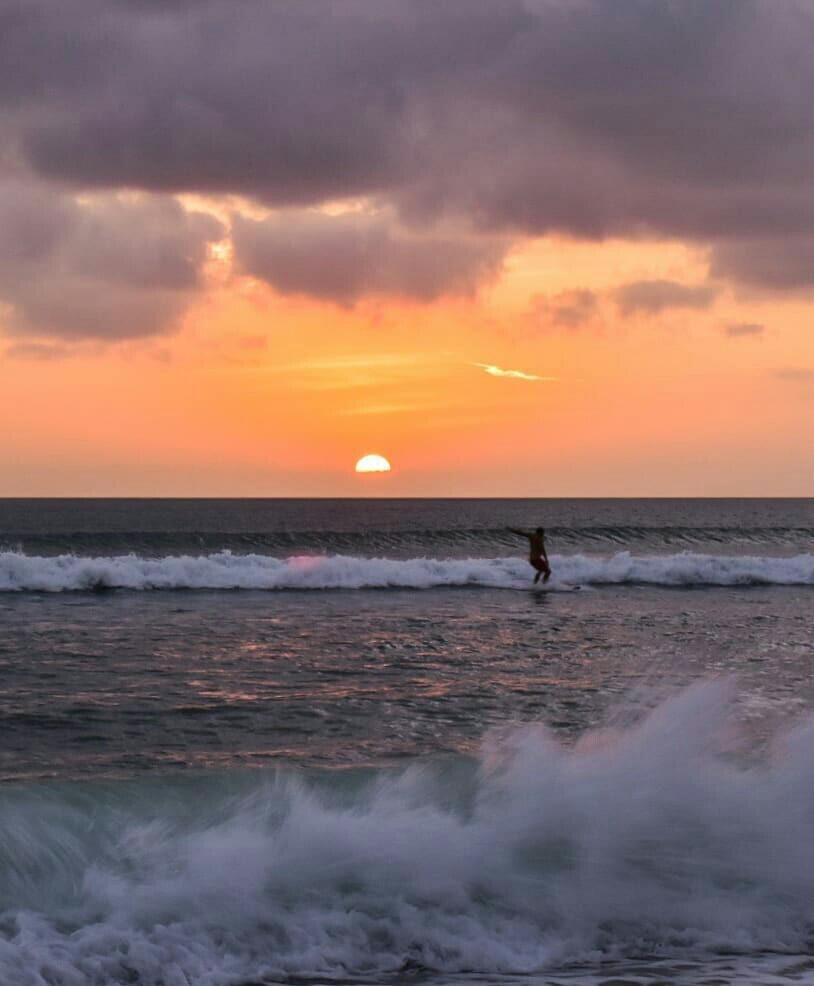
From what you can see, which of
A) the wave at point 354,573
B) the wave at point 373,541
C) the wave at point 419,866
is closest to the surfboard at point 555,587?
the wave at point 354,573

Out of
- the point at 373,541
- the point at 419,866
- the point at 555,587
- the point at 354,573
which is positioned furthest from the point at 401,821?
the point at 373,541

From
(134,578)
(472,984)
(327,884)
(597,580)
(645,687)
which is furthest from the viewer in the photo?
(597,580)

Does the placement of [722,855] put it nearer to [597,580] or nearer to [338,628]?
[338,628]

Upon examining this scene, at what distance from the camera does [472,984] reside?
22.4 ft

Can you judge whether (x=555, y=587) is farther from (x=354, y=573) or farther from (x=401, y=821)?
(x=401, y=821)

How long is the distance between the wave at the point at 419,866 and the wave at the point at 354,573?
75.9ft

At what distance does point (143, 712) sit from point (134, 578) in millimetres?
19444

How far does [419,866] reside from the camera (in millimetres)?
8172

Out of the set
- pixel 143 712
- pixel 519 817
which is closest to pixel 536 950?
pixel 519 817

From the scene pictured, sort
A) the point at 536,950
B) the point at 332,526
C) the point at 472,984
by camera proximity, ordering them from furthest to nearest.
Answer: the point at 332,526 → the point at 536,950 → the point at 472,984

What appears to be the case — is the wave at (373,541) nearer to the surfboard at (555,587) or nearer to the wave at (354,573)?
the wave at (354,573)

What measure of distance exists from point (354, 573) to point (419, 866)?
1054 inches

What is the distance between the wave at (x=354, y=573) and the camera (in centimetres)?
3212

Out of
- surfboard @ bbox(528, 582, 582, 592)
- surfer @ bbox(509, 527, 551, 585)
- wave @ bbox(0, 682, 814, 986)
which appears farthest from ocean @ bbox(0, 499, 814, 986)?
surfer @ bbox(509, 527, 551, 585)
